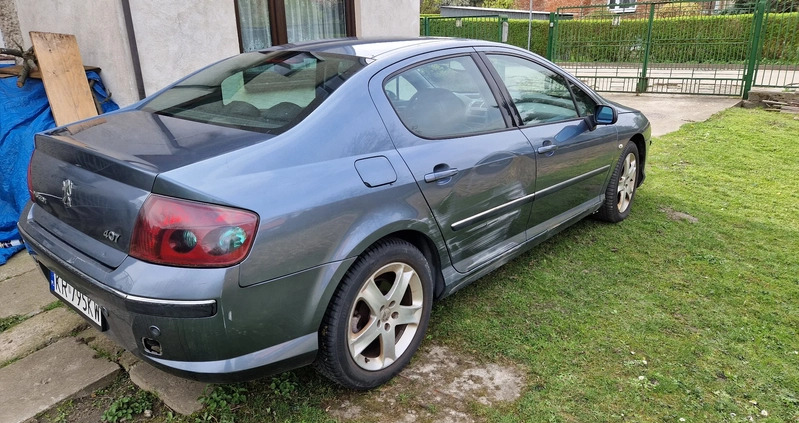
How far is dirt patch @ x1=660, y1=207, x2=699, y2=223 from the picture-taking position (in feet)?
15.1

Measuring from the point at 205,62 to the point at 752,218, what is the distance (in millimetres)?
5247

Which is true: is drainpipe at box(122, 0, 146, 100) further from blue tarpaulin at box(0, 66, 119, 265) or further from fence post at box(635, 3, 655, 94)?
fence post at box(635, 3, 655, 94)

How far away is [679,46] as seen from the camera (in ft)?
39.9

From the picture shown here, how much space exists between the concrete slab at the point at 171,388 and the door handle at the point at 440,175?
1.40 metres

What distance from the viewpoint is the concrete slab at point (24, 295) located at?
10.4ft

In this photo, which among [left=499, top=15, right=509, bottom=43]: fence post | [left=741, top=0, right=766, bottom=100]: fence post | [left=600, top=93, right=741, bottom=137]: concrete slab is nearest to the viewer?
[left=600, top=93, right=741, bottom=137]: concrete slab

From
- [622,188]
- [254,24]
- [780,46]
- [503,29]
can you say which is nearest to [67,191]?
[622,188]

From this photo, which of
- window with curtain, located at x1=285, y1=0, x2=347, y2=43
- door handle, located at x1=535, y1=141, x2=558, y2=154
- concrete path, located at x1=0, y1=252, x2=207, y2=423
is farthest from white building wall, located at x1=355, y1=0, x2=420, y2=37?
concrete path, located at x1=0, y1=252, x2=207, y2=423

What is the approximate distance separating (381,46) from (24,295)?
107 inches

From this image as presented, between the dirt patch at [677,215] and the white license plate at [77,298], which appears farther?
the dirt patch at [677,215]

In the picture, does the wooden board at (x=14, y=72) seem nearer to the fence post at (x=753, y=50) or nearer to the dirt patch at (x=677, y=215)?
the dirt patch at (x=677, y=215)

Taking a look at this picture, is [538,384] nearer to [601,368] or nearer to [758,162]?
[601,368]

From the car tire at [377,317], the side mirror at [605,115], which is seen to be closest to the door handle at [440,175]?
the car tire at [377,317]

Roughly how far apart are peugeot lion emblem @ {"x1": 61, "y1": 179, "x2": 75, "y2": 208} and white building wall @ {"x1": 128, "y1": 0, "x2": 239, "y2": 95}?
2967 millimetres
